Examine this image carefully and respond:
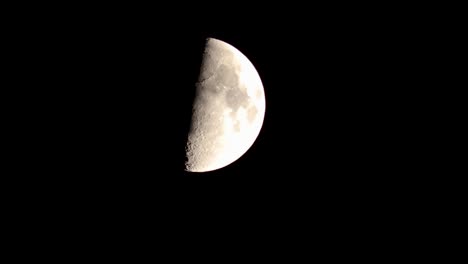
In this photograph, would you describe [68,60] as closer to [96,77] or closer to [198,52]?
[96,77]

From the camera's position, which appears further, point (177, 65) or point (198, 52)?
point (198, 52)

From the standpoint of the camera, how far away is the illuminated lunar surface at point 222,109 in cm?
337

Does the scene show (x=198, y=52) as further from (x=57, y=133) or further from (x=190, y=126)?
(x=57, y=133)

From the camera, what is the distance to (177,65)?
3125 millimetres

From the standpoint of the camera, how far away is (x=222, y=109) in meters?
3.47

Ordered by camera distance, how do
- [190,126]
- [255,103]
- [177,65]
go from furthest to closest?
[255,103] → [190,126] → [177,65]

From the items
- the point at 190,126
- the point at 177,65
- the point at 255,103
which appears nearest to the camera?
the point at 177,65

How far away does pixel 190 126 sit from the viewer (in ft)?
10.9

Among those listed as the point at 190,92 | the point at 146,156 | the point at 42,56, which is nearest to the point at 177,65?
the point at 190,92

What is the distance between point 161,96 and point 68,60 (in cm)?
79

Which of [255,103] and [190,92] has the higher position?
[255,103]

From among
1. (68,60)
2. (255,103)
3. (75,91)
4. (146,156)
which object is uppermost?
(255,103)

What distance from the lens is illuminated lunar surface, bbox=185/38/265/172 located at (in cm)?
337

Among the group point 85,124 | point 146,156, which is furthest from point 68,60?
point 146,156
